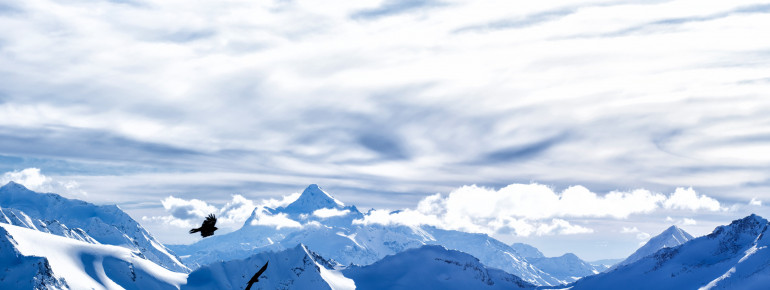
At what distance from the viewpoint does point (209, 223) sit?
23656 millimetres
